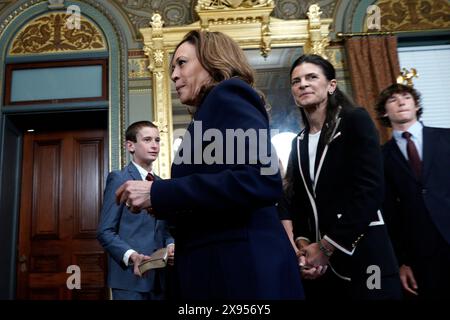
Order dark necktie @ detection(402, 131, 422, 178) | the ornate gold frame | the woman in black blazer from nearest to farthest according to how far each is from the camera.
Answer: the woman in black blazer < dark necktie @ detection(402, 131, 422, 178) < the ornate gold frame

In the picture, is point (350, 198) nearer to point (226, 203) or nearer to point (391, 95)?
point (226, 203)

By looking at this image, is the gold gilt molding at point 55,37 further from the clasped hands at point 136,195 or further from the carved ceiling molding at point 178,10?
the clasped hands at point 136,195

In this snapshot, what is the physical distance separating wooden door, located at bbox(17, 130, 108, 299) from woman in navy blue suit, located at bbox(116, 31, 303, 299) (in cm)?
308

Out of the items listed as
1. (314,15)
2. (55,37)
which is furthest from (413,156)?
(55,37)

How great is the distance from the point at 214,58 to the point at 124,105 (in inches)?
111

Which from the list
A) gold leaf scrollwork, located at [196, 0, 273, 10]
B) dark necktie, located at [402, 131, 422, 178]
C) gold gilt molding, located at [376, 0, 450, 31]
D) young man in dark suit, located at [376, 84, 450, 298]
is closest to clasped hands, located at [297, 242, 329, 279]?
young man in dark suit, located at [376, 84, 450, 298]

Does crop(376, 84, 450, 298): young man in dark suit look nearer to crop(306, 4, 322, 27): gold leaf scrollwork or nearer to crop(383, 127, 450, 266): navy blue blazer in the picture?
crop(383, 127, 450, 266): navy blue blazer

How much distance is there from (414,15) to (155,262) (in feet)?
11.3

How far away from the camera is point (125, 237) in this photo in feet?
7.34

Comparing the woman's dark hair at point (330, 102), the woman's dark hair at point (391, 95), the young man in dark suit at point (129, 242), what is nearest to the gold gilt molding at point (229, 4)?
the woman's dark hair at point (391, 95)

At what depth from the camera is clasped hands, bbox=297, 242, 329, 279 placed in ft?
4.71

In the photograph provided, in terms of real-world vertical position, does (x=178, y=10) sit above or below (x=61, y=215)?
above

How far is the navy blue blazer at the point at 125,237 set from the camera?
2164mm

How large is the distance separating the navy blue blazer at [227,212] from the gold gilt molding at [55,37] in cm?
331
